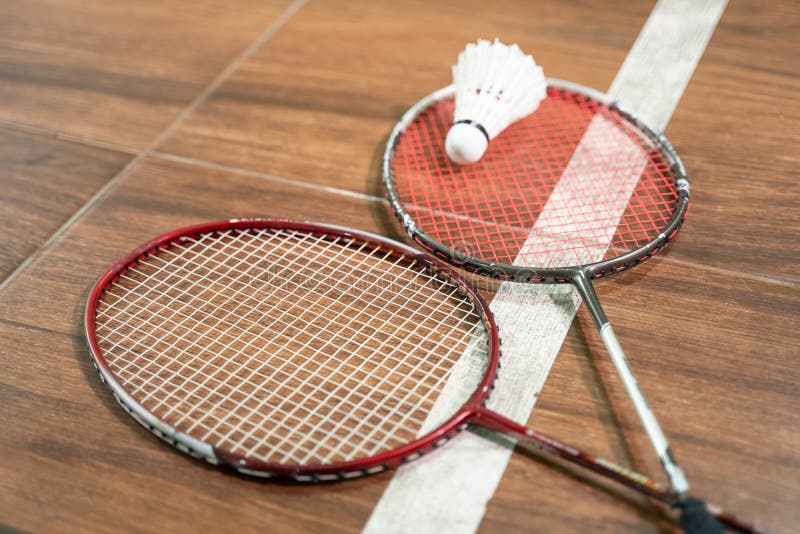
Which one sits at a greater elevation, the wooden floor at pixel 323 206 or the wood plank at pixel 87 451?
the wooden floor at pixel 323 206

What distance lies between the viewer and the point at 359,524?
3.08 feet

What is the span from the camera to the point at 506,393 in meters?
1.05

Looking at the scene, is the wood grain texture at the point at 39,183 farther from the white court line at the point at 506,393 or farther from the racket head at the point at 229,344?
the white court line at the point at 506,393

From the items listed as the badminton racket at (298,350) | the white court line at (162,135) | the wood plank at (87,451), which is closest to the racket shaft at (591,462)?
the badminton racket at (298,350)

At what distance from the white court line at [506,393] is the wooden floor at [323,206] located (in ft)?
0.08

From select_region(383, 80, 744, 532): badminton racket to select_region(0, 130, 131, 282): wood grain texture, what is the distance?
51 centimetres

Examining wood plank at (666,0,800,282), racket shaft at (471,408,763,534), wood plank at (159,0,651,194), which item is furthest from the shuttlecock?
racket shaft at (471,408,763,534)

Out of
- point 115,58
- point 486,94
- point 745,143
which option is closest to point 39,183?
point 115,58

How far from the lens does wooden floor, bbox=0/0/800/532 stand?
963 mm

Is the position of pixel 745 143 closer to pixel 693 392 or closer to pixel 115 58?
pixel 693 392

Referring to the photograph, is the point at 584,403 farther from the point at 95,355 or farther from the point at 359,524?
the point at 95,355

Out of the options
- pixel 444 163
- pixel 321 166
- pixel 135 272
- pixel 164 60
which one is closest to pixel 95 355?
pixel 135 272

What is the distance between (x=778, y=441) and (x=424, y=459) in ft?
1.37

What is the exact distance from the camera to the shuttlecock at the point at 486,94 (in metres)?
1.29
